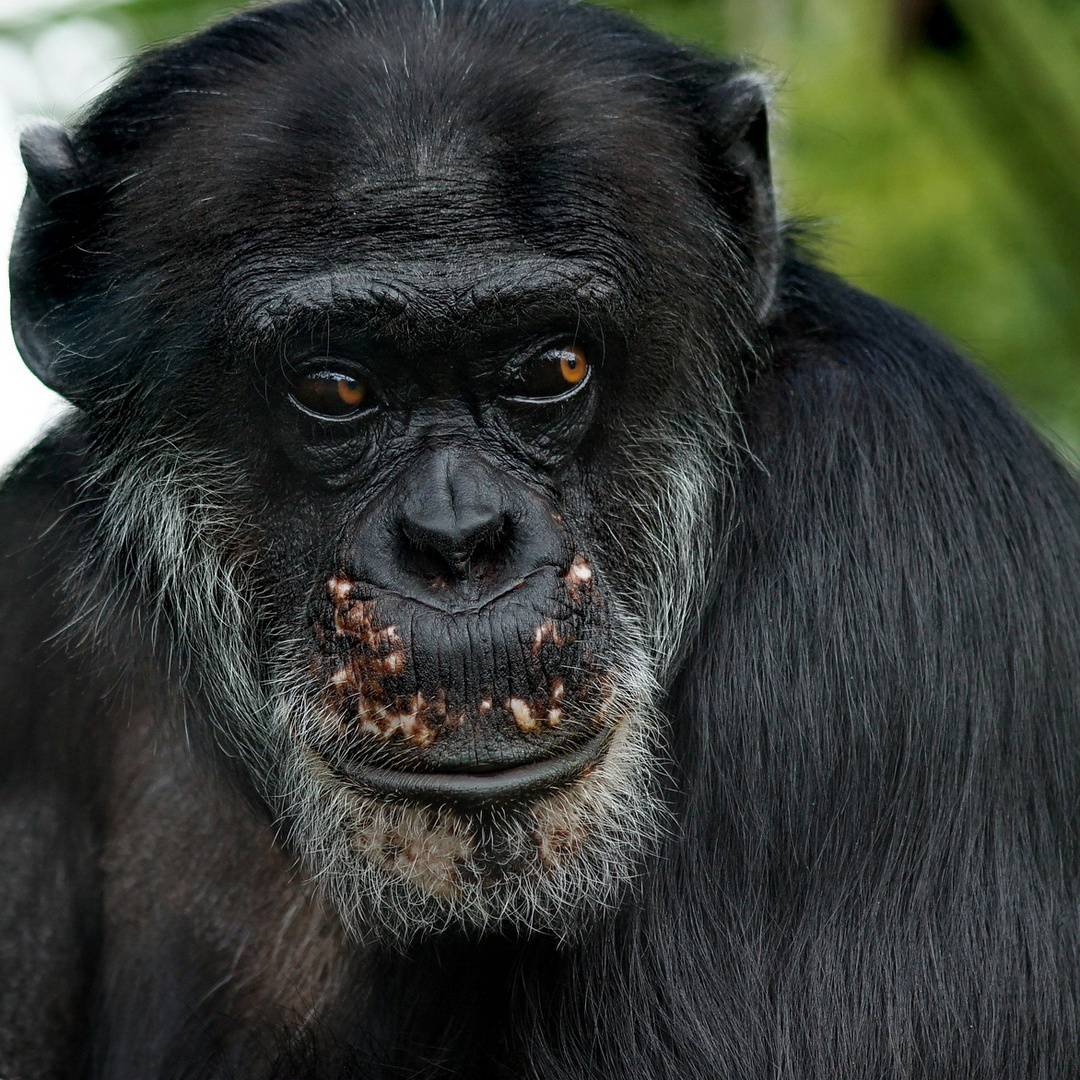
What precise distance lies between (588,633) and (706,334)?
0.88 m

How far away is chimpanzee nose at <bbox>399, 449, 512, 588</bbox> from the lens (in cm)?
305

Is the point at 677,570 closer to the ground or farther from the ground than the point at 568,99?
closer to the ground

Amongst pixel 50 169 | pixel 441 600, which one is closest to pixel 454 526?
pixel 441 600

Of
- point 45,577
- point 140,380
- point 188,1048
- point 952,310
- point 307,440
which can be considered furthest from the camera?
point 952,310

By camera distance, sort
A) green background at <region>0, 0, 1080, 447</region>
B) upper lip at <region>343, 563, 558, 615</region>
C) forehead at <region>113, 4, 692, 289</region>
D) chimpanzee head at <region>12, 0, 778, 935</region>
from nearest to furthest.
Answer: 1. upper lip at <region>343, 563, 558, 615</region>
2. chimpanzee head at <region>12, 0, 778, 935</region>
3. forehead at <region>113, 4, 692, 289</region>
4. green background at <region>0, 0, 1080, 447</region>

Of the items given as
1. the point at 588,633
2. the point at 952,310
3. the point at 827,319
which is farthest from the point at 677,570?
the point at 952,310

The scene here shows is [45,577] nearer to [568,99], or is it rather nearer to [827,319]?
[568,99]

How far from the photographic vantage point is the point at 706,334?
144 inches

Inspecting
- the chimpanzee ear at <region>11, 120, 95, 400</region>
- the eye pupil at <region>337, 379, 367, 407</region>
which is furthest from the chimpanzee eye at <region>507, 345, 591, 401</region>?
the chimpanzee ear at <region>11, 120, 95, 400</region>

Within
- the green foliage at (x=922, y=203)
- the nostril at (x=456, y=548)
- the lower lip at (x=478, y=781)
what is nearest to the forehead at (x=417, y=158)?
the nostril at (x=456, y=548)

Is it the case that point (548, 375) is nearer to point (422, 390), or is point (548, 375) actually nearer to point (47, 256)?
point (422, 390)

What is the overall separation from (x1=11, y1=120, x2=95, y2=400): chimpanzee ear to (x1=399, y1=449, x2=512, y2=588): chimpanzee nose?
45.7 inches

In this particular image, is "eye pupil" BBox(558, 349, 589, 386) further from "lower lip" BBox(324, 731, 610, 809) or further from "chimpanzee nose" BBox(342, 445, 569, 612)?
"lower lip" BBox(324, 731, 610, 809)

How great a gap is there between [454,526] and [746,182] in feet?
4.44
